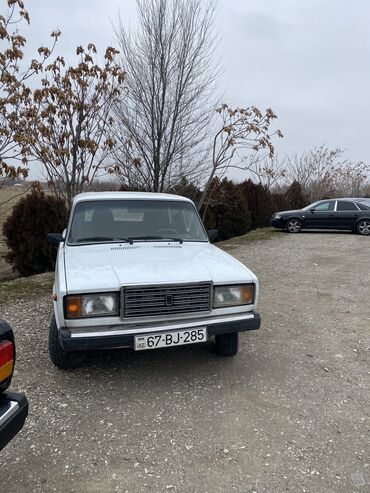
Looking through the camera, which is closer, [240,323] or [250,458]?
[250,458]

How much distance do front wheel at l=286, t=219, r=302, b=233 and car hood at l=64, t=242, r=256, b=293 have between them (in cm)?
1339

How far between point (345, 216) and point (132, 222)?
1430 centimetres

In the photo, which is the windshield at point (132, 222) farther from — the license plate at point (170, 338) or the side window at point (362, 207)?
the side window at point (362, 207)

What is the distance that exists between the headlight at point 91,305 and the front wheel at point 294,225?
14.8m

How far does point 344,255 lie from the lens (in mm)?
11578

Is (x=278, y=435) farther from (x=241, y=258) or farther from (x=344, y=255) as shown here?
(x=344, y=255)

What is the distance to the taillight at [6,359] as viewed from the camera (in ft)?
6.89

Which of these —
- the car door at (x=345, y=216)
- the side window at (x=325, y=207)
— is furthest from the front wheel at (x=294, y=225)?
the car door at (x=345, y=216)

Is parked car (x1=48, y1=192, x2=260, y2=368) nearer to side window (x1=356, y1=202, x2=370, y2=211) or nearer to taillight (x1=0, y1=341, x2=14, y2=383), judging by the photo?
taillight (x1=0, y1=341, x2=14, y2=383)

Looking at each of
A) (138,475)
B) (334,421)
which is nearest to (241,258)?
(334,421)

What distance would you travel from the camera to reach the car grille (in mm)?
3428

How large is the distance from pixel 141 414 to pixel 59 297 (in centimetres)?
112

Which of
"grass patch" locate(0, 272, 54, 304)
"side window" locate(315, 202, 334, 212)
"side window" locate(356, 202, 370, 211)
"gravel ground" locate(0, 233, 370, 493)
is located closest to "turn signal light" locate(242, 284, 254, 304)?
"gravel ground" locate(0, 233, 370, 493)

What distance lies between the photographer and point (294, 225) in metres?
17.3
